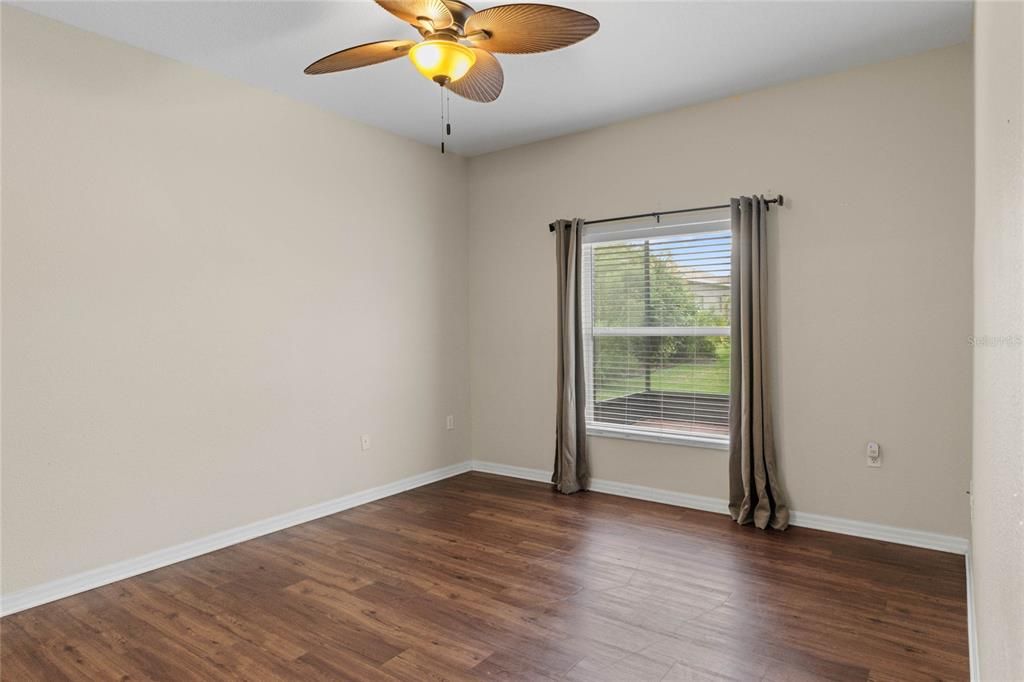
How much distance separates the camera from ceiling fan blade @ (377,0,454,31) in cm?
234

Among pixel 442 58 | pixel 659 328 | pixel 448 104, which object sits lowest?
pixel 659 328

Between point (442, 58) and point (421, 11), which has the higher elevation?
point (421, 11)

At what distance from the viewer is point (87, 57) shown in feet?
10.3

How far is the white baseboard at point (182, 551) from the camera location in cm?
293

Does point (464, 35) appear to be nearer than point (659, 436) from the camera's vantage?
Yes

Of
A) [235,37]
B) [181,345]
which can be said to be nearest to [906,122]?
[235,37]

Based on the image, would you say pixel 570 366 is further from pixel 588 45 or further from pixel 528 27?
pixel 528 27

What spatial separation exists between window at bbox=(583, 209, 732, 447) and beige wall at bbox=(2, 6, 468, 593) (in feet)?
4.86

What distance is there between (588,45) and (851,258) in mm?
1979

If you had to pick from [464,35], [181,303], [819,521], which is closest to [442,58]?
[464,35]

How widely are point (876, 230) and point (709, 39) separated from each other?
147 centimetres

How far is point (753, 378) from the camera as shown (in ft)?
12.9

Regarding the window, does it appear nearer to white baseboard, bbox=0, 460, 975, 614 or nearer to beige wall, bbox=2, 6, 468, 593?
white baseboard, bbox=0, 460, 975, 614

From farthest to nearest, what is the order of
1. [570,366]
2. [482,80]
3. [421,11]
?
[570,366] → [482,80] → [421,11]
